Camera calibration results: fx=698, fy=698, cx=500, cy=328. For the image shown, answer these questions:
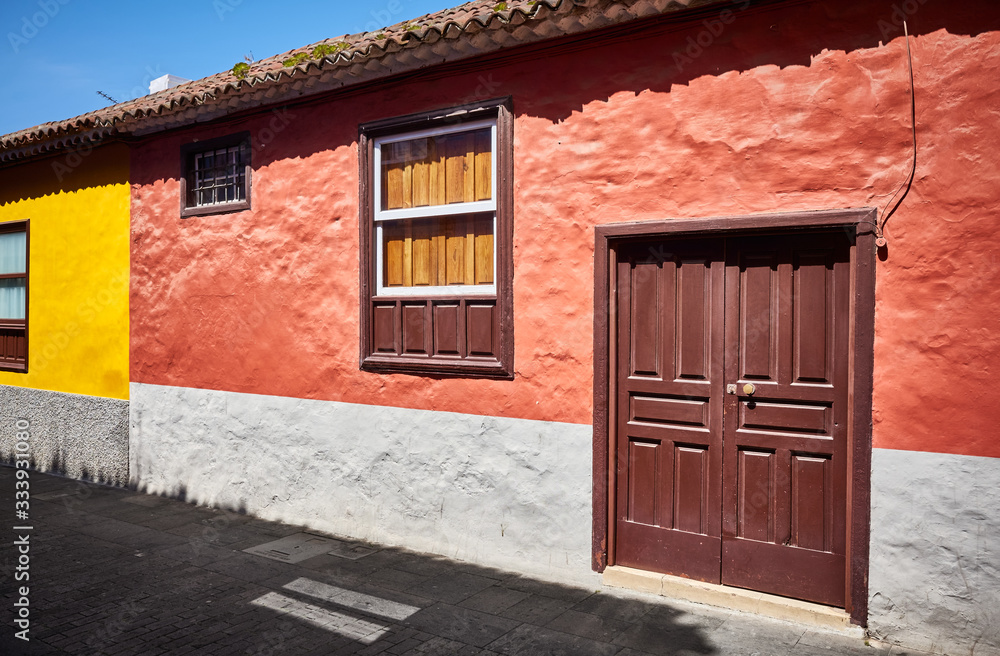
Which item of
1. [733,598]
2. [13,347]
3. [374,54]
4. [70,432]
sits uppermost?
[374,54]

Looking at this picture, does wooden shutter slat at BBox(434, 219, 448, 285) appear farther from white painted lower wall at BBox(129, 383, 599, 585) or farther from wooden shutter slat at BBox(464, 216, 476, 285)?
white painted lower wall at BBox(129, 383, 599, 585)

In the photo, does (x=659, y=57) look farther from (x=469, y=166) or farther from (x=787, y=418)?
(x=787, y=418)

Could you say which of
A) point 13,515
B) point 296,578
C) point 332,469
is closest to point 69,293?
point 13,515

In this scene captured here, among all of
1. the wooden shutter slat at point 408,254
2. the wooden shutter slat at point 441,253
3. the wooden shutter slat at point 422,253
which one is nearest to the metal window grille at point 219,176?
the wooden shutter slat at point 408,254

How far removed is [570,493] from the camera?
16.2 ft

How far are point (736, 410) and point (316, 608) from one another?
9.78 feet

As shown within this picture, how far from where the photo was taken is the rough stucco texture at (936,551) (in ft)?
12.1

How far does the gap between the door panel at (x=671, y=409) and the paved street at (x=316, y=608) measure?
0.40 meters

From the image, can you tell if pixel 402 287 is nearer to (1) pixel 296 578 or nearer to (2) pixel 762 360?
(1) pixel 296 578

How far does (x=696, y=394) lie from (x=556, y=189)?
68.4 inches

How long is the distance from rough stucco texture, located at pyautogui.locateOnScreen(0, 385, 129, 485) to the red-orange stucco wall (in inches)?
73.8

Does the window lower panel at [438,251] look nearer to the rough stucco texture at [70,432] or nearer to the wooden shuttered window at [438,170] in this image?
the wooden shuttered window at [438,170]

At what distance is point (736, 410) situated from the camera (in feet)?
14.7

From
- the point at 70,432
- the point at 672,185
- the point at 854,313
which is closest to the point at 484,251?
the point at 672,185
